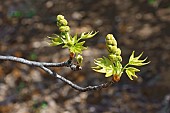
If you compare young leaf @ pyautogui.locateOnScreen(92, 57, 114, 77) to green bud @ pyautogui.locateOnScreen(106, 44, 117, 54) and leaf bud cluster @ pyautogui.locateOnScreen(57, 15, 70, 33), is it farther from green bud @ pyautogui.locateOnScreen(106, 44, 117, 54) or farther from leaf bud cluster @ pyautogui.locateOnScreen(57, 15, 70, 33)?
leaf bud cluster @ pyautogui.locateOnScreen(57, 15, 70, 33)

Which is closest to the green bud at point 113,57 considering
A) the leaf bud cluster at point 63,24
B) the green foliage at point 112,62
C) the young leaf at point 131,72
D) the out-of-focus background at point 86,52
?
the green foliage at point 112,62

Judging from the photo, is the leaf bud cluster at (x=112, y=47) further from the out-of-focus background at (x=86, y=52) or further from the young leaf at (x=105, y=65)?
the out-of-focus background at (x=86, y=52)

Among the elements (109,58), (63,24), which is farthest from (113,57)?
(63,24)

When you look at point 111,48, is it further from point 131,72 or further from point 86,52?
point 86,52

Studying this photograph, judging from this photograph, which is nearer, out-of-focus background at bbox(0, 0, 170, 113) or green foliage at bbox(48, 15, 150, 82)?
green foliage at bbox(48, 15, 150, 82)

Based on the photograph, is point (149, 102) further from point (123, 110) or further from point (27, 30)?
point (27, 30)

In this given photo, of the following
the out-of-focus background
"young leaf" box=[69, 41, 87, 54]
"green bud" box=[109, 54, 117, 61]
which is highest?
the out-of-focus background


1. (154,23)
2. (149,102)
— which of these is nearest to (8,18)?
(154,23)

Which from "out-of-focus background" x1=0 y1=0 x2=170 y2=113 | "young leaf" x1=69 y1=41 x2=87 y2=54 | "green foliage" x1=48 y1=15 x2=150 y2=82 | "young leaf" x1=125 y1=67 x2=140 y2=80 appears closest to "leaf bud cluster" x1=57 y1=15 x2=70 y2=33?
"green foliage" x1=48 y1=15 x2=150 y2=82
